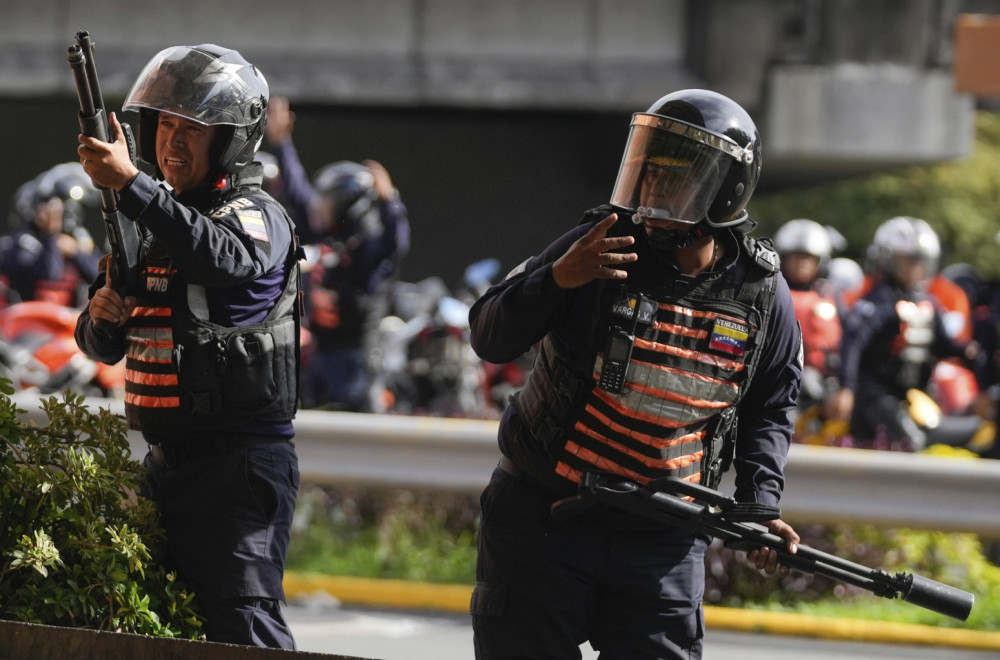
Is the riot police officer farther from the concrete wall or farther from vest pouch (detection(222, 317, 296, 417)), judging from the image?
the concrete wall

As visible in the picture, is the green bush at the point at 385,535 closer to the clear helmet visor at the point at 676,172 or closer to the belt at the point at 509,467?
the belt at the point at 509,467

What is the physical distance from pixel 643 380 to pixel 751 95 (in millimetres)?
12930

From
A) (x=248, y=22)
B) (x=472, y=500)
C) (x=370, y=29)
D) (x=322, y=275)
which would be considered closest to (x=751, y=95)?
(x=370, y=29)

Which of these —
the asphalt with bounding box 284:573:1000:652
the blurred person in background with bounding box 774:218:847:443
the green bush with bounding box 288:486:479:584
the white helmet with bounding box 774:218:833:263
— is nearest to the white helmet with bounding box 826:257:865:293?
the white helmet with bounding box 774:218:833:263

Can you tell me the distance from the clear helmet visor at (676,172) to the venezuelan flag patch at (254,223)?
0.84 m

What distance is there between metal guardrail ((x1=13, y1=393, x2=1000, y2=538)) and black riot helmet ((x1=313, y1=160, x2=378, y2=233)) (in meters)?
3.60

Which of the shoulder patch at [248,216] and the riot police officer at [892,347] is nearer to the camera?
the shoulder patch at [248,216]

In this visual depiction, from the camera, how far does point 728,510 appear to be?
3.23 metres

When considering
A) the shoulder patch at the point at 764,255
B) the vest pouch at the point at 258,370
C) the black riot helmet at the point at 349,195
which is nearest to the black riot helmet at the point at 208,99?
the vest pouch at the point at 258,370

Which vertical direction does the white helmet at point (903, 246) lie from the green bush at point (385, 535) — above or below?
above

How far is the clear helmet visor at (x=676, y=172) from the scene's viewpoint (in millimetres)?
3281

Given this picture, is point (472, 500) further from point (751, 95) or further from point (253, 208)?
point (751, 95)

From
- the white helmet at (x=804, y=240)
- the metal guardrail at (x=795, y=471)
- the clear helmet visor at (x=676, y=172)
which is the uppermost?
the clear helmet visor at (x=676, y=172)

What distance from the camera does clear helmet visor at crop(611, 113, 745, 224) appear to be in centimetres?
328
